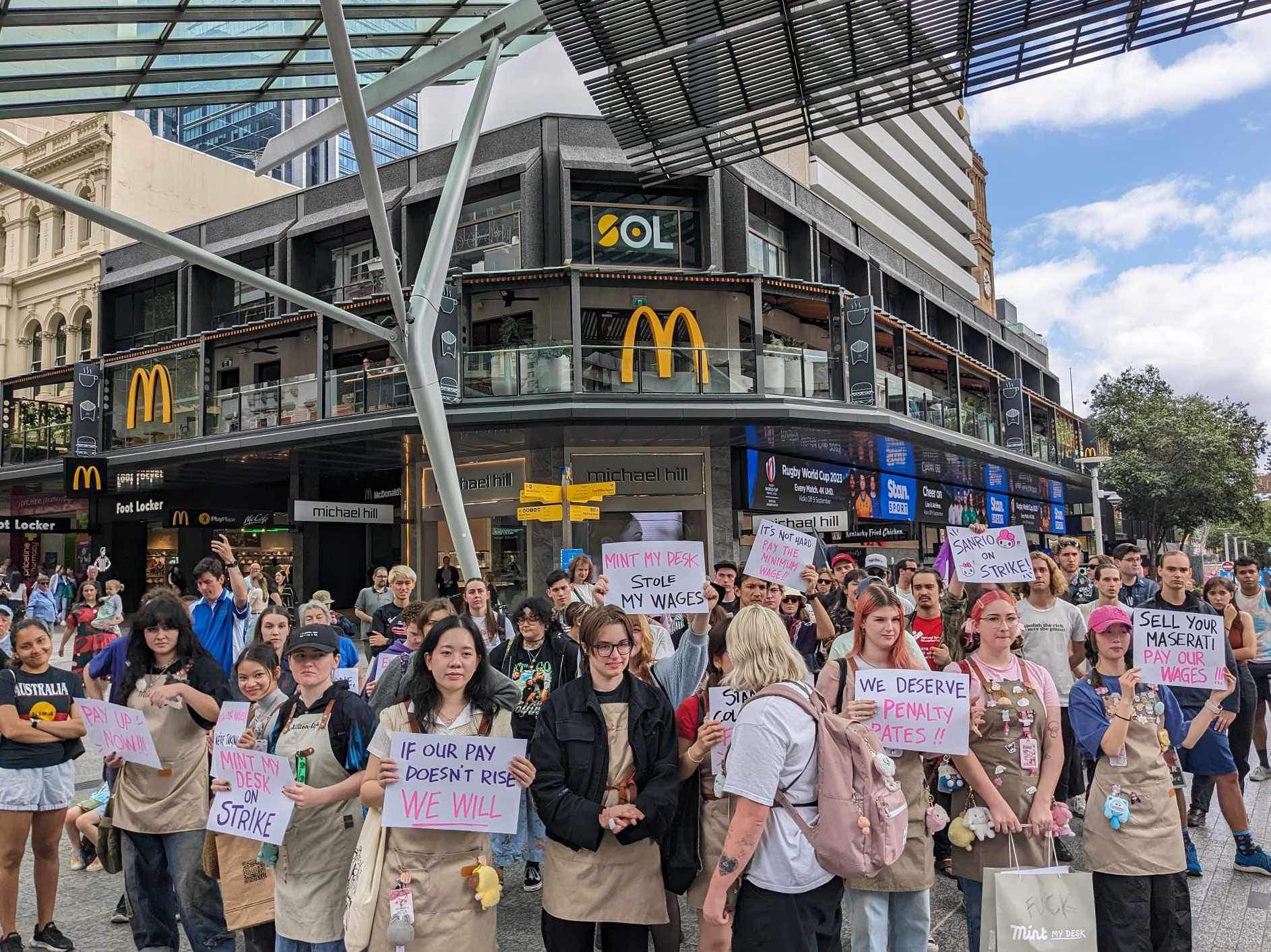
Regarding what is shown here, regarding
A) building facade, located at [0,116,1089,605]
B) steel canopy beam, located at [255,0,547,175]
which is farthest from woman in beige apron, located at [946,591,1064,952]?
building facade, located at [0,116,1089,605]

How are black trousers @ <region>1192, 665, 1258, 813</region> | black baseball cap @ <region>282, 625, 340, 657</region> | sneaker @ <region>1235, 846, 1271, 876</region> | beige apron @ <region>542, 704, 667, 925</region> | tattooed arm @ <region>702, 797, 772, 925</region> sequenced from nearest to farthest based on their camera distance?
tattooed arm @ <region>702, 797, 772, 925</region> → beige apron @ <region>542, 704, 667, 925</region> → black baseball cap @ <region>282, 625, 340, 657</region> → sneaker @ <region>1235, 846, 1271, 876</region> → black trousers @ <region>1192, 665, 1258, 813</region>

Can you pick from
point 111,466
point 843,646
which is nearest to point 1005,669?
point 843,646

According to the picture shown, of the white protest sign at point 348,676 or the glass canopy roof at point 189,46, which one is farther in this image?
the glass canopy roof at point 189,46

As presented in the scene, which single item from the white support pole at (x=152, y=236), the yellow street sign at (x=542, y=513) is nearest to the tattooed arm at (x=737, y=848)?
the white support pole at (x=152, y=236)

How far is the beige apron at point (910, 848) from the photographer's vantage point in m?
4.30

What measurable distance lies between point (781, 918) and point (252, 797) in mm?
2298

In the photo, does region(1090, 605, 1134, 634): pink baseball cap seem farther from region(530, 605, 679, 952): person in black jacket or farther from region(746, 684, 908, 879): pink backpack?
region(530, 605, 679, 952): person in black jacket

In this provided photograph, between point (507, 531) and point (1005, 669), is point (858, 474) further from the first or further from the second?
point (1005, 669)

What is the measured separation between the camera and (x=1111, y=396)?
51000 mm

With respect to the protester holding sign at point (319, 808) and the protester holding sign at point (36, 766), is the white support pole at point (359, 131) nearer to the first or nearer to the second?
the protester holding sign at point (36, 766)

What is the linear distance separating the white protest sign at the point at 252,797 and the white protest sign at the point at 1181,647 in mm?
4214

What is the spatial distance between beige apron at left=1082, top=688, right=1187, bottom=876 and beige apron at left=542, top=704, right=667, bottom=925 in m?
2.10

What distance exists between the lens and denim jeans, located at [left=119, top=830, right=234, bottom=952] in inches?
186

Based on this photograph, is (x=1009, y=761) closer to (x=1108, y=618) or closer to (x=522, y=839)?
(x=1108, y=618)
